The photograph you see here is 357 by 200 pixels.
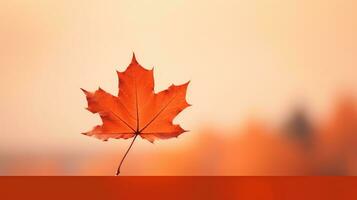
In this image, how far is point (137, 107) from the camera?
2.18 ft

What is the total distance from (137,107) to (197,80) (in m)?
0.27

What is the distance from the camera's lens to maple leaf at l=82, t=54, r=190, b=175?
653 mm

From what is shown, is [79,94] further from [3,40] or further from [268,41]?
[268,41]

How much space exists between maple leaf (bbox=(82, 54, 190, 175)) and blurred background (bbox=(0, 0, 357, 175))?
0.19 m

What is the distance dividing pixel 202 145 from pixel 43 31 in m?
0.46

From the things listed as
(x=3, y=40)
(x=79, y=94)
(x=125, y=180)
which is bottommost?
(x=125, y=180)

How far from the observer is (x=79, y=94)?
0.90m

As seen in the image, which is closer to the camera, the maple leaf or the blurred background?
the maple leaf

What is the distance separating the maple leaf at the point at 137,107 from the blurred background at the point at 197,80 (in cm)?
19

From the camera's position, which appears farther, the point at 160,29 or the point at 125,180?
the point at 160,29

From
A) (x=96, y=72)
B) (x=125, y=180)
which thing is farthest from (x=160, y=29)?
(x=125, y=180)

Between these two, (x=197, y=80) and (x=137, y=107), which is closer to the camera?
→ (x=137, y=107)

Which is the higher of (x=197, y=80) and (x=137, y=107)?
(x=197, y=80)

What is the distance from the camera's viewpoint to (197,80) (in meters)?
0.91
